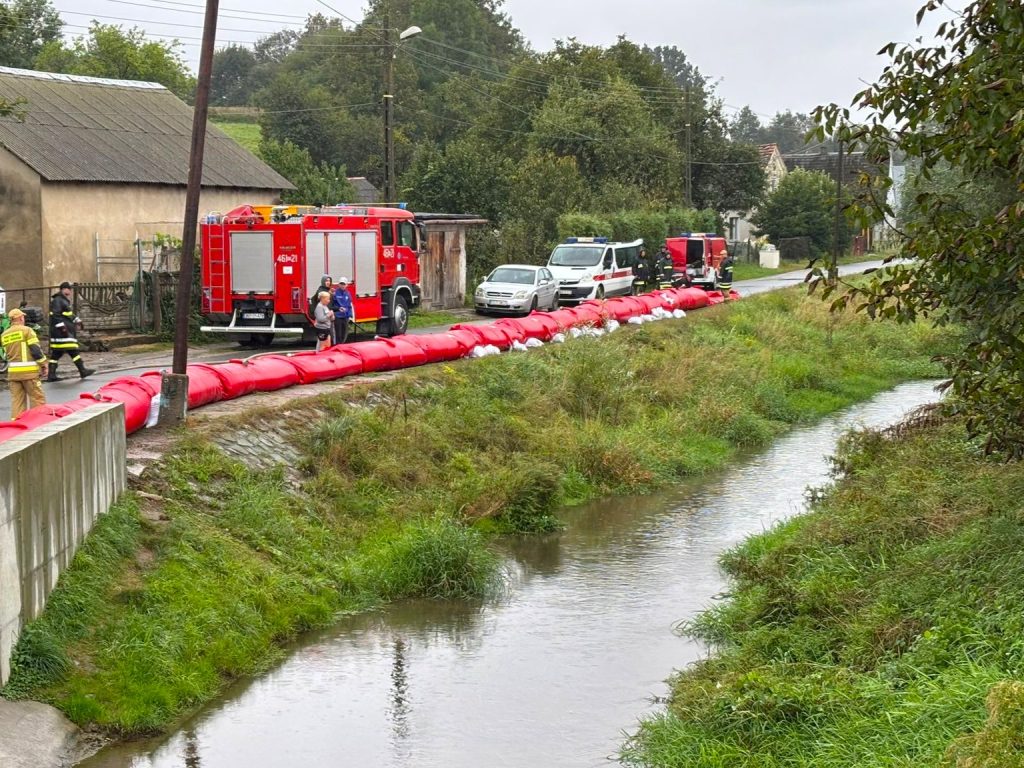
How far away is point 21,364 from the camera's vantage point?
1706cm

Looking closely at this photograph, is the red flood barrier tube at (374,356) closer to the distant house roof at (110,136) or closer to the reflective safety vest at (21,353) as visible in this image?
the reflective safety vest at (21,353)

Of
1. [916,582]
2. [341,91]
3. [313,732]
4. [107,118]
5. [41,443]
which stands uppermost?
[341,91]

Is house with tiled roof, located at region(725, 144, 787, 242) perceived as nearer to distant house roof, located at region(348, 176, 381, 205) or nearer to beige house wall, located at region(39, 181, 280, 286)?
distant house roof, located at region(348, 176, 381, 205)

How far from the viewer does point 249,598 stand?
1367 cm

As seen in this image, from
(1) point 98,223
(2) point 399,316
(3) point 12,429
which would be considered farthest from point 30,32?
(3) point 12,429

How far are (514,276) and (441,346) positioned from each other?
12057 mm

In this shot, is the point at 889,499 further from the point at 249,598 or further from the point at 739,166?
the point at 739,166

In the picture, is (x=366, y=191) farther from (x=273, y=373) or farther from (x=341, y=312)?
→ (x=273, y=373)

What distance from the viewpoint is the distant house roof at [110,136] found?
3219 centimetres

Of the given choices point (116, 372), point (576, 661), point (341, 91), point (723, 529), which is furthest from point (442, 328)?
point (341, 91)

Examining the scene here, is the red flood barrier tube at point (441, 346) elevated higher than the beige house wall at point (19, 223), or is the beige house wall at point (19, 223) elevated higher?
the beige house wall at point (19, 223)

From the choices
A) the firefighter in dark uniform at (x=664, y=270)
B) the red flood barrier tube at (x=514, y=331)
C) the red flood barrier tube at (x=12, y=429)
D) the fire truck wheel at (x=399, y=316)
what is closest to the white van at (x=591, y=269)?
the firefighter in dark uniform at (x=664, y=270)

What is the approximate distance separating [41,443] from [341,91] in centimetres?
8357

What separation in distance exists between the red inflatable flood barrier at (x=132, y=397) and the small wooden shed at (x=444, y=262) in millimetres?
20324
